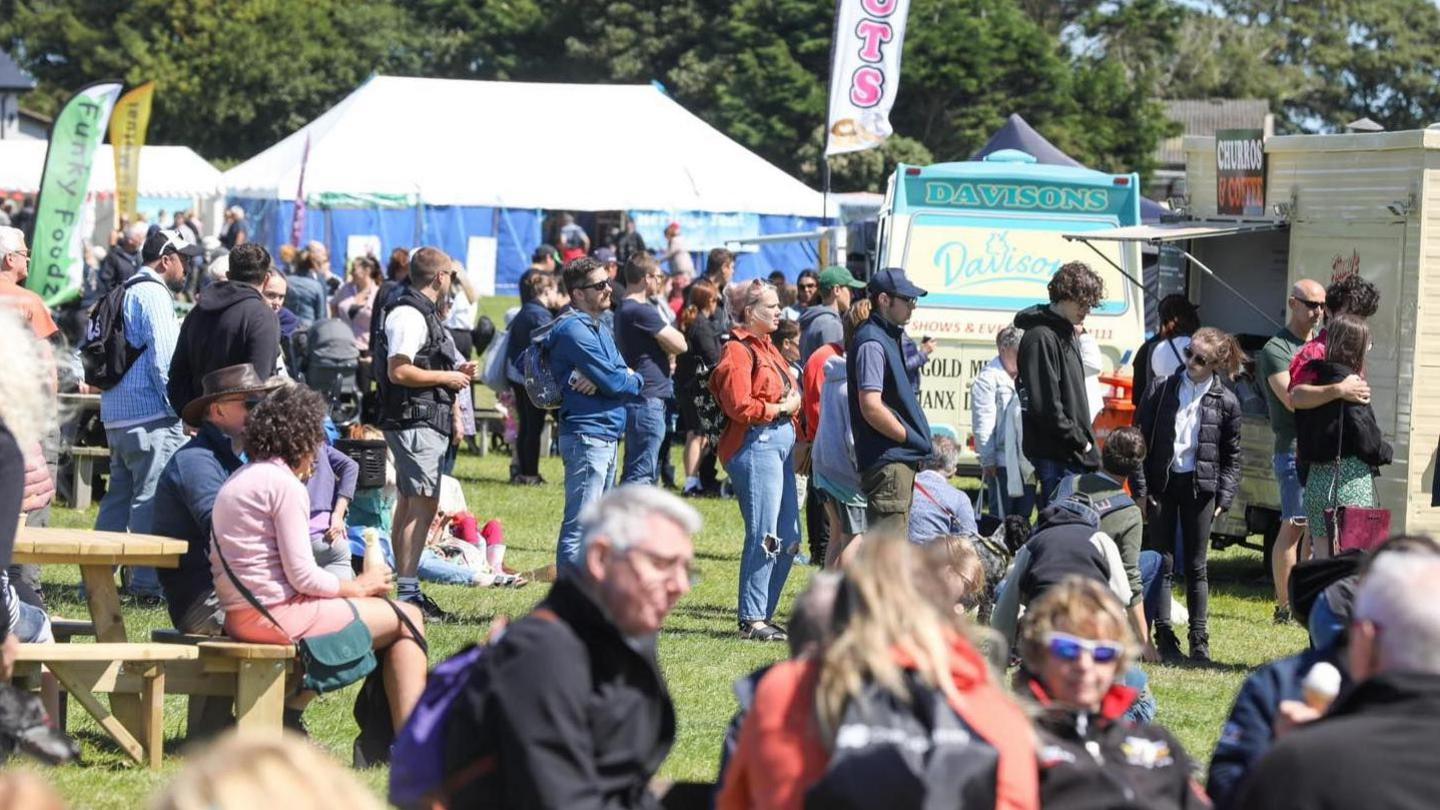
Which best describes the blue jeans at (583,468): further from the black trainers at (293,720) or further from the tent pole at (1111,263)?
the tent pole at (1111,263)

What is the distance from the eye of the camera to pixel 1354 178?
35.9 feet

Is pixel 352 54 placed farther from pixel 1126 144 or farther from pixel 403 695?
pixel 403 695

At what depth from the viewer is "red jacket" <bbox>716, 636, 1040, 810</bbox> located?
3.55 metres

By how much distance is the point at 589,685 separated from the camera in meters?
3.87

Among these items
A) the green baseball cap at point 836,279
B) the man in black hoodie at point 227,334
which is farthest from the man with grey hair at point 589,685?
the green baseball cap at point 836,279

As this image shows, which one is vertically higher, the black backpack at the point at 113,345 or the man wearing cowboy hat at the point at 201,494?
the black backpack at the point at 113,345

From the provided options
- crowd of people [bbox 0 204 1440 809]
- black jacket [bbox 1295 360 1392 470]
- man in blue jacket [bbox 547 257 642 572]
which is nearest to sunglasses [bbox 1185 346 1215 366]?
crowd of people [bbox 0 204 1440 809]

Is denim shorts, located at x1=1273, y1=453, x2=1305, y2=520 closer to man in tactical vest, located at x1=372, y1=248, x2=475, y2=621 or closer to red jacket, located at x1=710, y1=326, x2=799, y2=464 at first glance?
red jacket, located at x1=710, y1=326, x2=799, y2=464

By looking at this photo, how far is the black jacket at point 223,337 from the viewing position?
29.5 feet

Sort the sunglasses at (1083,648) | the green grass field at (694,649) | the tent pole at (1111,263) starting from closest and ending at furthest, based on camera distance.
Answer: the sunglasses at (1083,648)
the green grass field at (694,649)
the tent pole at (1111,263)

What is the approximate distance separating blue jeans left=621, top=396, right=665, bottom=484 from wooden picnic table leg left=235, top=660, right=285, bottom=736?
13.3ft

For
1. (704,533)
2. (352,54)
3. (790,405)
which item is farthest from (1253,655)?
(352,54)

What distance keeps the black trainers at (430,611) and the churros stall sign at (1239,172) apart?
593 centimetres

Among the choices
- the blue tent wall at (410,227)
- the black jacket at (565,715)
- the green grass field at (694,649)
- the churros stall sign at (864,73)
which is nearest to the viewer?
the black jacket at (565,715)
